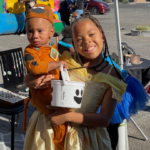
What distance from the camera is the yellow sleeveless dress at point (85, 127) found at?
1738 millimetres

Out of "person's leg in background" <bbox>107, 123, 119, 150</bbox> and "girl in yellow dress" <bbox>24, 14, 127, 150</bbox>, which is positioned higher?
"girl in yellow dress" <bbox>24, 14, 127, 150</bbox>

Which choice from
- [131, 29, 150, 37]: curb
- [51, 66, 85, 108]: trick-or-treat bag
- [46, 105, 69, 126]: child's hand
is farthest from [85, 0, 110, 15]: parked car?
[51, 66, 85, 108]: trick-or-treat bag

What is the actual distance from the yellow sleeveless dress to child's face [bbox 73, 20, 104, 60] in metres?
0.13

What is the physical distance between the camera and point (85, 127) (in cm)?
181

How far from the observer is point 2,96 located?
3.05 metres

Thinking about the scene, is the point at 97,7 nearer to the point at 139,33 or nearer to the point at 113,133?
the point at 139,33

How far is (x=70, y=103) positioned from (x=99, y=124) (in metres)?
0.29

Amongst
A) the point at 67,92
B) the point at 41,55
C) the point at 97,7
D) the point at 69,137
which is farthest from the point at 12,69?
the point at 97,7

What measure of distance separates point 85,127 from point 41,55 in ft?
1.89

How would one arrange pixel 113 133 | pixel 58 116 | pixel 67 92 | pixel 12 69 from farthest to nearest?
pixel 12 69
pixel 113 133
pixel 58 116
pixel 67 92

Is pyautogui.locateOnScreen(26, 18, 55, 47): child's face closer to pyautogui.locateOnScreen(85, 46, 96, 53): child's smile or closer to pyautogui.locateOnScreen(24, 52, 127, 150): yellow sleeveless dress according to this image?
pyautogui.locateOnScreen(24, 52, 127, 150): yellow sleeveless dress

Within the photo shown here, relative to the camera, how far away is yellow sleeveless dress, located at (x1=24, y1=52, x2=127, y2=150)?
5.70ft

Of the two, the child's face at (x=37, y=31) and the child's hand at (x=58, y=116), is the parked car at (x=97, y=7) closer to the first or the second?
the child's face at (x=37, y=31)

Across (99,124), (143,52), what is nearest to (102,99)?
(99,124)
